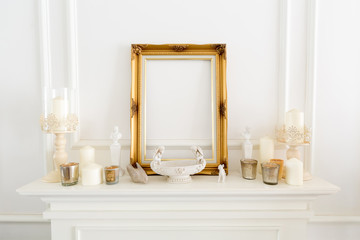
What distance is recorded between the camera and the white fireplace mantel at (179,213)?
42.4 inches

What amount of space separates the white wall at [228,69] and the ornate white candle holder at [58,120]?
0.15 m

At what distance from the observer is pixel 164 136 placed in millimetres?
1338

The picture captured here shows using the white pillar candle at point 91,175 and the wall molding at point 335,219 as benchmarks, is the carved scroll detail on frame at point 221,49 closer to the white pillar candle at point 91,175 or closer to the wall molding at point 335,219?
the white pillar candle at point 91,175

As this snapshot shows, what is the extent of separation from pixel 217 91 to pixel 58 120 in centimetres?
88

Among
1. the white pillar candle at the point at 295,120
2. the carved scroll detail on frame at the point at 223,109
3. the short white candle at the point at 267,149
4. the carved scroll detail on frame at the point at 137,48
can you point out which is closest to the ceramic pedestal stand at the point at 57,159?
the carved scroll detail on frame at the point at 137,48

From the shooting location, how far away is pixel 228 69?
1354mm

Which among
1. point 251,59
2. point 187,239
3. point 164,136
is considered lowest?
point 187,239

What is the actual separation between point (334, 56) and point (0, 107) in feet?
6.77

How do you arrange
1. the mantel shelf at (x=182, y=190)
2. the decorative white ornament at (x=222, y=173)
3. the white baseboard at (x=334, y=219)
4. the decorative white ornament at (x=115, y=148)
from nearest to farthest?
the mantel shelf at (x=182, y=190), the decorative white ornament at (x=222, y=173), the decorative white ornament at (x=115, y=148), the white baseboard at (x=334, y=219)

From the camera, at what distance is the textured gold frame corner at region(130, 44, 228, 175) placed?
1.27m

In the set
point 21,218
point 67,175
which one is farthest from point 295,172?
point 21,218

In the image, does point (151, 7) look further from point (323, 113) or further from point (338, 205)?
point (338, 205)

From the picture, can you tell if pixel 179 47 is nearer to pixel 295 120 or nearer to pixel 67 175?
pixel 295 120

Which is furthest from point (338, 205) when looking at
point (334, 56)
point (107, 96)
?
point (107, 96)
